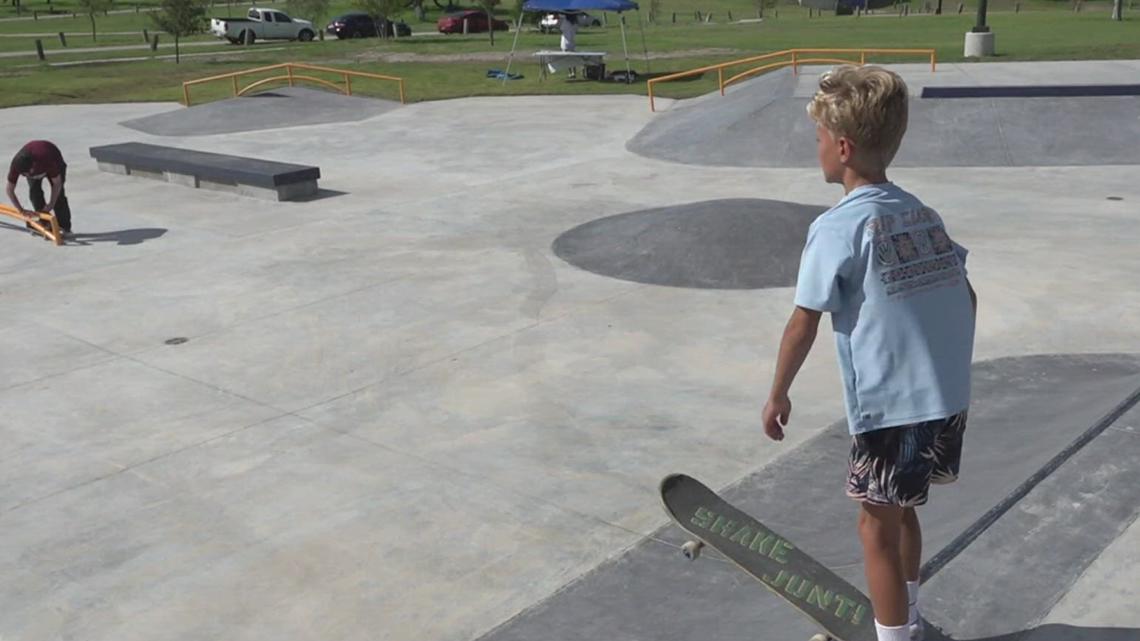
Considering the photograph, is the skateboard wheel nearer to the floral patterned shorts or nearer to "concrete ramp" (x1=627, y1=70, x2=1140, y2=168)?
the floral patterned shorts

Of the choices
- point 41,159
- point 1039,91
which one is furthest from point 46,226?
point 1039,91

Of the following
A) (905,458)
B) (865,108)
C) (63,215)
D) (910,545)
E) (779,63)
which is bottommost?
(63,215)

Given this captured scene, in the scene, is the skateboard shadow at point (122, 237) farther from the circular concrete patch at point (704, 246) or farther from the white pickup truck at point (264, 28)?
the white pickup truck at point (264, 28)

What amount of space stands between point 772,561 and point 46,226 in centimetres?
1215

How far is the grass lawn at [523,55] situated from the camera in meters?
29.5

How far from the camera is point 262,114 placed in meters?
24.3

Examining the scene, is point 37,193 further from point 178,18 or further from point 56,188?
point 178,18

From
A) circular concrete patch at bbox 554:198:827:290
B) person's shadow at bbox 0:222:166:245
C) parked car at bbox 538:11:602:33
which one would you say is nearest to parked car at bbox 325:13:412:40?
parked car at bbox 538:11:602:33

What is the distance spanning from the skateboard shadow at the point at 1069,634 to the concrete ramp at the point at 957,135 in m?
13.3

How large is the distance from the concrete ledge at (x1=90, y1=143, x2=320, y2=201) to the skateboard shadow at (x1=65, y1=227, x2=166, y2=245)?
186 centimetres

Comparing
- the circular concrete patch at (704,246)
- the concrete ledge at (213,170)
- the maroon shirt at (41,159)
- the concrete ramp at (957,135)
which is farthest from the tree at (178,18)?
the circular concrete patch at (704,246)

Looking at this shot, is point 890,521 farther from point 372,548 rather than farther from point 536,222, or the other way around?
point 536,222

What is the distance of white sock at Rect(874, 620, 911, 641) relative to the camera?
12.0 ft

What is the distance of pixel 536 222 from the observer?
13.6 metres
